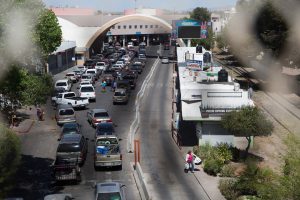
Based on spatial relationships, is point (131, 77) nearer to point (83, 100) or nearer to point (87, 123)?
point (83, 100)

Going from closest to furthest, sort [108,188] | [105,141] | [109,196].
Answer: [109,196], [108,188], [105,141]

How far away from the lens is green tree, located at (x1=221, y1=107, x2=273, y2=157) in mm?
28297

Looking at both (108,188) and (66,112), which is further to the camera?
(66,112)

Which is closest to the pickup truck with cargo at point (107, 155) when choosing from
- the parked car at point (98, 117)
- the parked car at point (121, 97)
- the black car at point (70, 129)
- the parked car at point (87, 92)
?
the black car at point (70, 129)

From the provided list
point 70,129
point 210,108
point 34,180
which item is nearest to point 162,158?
point 210,108

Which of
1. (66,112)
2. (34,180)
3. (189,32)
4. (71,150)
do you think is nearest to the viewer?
(34,180)

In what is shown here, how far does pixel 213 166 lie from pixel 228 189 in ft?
12.0

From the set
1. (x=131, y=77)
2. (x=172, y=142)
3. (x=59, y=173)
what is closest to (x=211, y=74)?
(x=172, y=142)

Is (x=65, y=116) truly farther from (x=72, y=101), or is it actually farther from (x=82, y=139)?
(x=82, y=139)

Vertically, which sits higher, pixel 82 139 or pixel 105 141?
pixel 105 141

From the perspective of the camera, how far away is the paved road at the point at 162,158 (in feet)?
80.3

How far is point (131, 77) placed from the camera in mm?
63688

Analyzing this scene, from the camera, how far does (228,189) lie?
77.4 ft

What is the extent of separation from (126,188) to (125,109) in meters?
23.3
